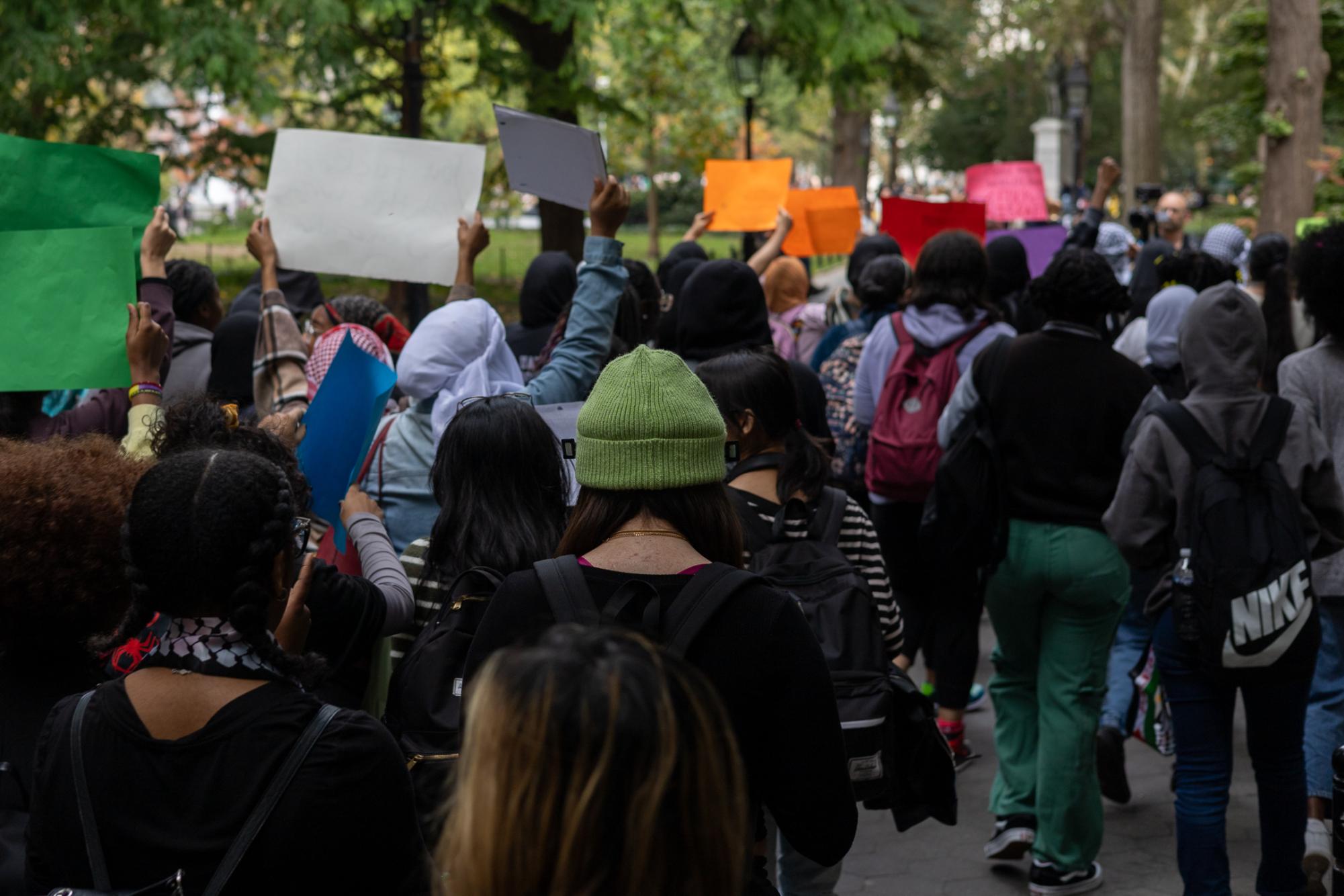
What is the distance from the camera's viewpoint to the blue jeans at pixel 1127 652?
5898mm

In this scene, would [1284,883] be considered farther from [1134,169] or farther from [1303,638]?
[1134,169]

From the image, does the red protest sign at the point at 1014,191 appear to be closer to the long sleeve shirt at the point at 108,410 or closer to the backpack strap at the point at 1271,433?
the backpack strap at the point at 1271,433

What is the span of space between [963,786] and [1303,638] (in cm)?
216

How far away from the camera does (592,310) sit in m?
4.20

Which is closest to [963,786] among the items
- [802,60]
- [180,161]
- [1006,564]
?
[1006,564]

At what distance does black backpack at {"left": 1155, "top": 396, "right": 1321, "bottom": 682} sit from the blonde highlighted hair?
Result: 2773mm

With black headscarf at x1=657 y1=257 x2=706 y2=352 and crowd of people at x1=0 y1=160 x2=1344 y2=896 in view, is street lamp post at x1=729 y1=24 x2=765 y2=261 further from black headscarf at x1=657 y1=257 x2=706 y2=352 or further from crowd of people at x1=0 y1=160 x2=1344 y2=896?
crowd of people at x1=0 y1=160 x2=1344 y2=896

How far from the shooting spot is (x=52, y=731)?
2105 mm

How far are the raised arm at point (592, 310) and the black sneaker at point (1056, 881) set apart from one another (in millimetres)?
2203

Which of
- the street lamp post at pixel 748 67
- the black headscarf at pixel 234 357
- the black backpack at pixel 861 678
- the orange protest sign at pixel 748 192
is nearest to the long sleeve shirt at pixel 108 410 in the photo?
the black headscarf at pixel 234 357

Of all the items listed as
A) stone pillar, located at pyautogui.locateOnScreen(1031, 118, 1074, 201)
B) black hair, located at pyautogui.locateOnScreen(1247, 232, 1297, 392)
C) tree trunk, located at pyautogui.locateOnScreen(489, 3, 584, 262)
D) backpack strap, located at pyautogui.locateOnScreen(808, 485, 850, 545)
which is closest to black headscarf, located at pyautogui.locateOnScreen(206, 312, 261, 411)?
backpack strap, located at pyautogui.locateOnScreen(808, 485, 850, 545)

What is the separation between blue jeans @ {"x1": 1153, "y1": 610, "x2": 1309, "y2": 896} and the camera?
4105 mm

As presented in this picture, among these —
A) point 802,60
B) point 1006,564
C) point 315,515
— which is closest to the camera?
point 315,515

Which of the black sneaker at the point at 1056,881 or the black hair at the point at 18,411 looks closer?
the black hair at the point at 18,411
